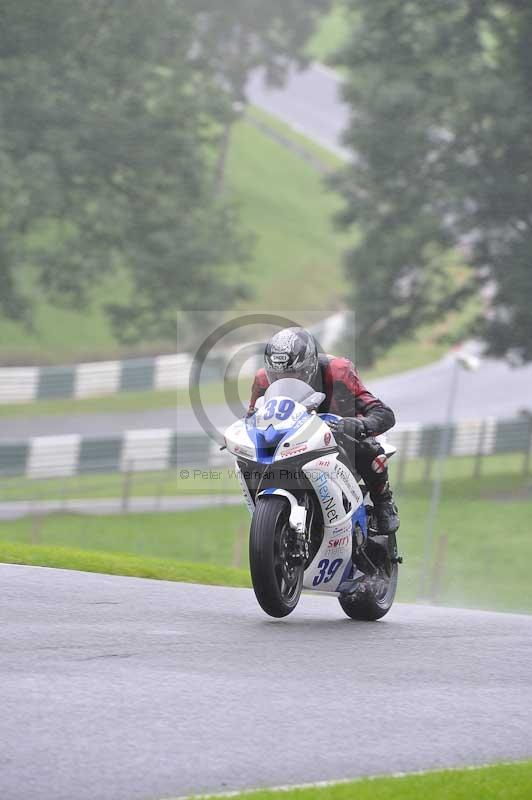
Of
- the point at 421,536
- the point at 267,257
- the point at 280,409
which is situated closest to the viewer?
the point at 280,409

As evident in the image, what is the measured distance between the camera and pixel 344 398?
9227mm

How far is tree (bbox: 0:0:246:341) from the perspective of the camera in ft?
114

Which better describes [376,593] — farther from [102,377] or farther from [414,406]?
[102,377]

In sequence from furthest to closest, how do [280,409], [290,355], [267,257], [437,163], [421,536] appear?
[267,257]
[437,163]
[421,536]
[290,355]
[280,409]

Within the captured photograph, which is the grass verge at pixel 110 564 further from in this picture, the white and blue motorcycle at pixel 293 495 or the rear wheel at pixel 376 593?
the white and blue motorcycle at pixel 293 495

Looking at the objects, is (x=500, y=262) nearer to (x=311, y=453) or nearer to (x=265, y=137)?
(x=311, y=453)

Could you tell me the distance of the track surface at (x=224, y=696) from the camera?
5488mm

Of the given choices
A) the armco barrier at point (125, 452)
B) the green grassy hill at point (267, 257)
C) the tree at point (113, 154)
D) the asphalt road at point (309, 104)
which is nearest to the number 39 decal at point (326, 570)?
the armco barrier at point (125, 452)

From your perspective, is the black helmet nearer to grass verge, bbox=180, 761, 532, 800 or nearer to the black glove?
the black glove

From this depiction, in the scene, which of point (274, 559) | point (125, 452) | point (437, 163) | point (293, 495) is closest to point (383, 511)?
point (293, 495)

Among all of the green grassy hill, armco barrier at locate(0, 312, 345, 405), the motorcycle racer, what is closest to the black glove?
the motorcycle racer

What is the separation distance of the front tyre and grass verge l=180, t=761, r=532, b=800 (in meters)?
2.59

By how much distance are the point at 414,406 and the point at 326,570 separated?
34215mm

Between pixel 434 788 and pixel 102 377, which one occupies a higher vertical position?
pixel 434 788
